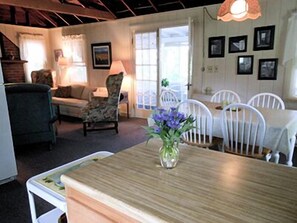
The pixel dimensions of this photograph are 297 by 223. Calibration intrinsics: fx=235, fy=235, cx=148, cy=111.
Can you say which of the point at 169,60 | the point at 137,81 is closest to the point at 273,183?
the point at 137,81

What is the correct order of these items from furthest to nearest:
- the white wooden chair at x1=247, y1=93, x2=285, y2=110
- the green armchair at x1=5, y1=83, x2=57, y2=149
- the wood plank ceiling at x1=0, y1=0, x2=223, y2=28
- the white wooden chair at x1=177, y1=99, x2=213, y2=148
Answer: the wood plank ceiling at x1=0, y1=0, x2=223, y2=28 < the green armchair at x1=5, y1=83, x2=57, y2=149 < the white wooden chair at x1=247, y1=93, x2=285, y2=110 < the white wooden chair at x1=177, y1=99, x2=213, y2=148

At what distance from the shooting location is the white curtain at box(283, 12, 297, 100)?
3.64m

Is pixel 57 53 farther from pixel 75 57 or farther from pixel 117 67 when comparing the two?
pixel 117 67

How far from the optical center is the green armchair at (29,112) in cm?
343

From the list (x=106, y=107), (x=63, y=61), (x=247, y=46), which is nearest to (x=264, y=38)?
(x=247, y=46)

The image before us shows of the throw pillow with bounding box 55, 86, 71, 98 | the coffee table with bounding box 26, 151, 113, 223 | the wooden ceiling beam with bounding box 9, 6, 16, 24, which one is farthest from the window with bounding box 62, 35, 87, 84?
the coffee table with bounding box 26, 151, 113, 223

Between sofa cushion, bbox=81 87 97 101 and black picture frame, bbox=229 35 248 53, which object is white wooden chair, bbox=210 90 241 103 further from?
sofa cushion, bbox=81 87 97 101

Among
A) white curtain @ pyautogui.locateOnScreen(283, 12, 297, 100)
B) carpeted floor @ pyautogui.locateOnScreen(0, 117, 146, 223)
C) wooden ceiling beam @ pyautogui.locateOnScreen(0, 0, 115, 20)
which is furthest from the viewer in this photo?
wooden ceiling beam @ pyautogui.locateOnScreen(0, 0, 115, 20)

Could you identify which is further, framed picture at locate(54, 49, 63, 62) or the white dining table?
framed picture at locate(54, 49, 63, 62)

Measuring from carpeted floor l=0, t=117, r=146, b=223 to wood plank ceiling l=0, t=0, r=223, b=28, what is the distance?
8.30ft

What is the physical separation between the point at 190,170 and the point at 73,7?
17.4ft

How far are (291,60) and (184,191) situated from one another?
3.71 metres

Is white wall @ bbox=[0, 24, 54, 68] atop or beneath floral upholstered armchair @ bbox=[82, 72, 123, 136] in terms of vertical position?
atop

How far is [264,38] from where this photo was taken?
3.96m
